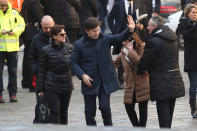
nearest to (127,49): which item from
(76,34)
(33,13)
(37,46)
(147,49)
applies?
(147,49)

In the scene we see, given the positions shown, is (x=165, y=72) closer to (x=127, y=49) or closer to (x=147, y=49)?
(x=147, y=49)

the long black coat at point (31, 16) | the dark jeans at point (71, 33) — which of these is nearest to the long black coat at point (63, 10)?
the dark jeans at point (71, 33)

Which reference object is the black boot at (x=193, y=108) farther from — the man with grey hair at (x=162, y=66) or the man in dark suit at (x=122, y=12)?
the man in dark suit at (x=122, y=12)

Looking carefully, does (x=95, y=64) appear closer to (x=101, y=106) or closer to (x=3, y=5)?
(x=101, y=106)

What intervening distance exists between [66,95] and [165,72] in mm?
1435

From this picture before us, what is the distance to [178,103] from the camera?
37.6ft

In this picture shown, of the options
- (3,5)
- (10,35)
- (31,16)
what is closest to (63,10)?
(31,16)

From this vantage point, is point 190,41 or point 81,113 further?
point 81,113

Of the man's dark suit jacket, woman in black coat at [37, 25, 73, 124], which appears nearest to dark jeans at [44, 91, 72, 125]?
woman in black coat at [37, 25, 73, 124]

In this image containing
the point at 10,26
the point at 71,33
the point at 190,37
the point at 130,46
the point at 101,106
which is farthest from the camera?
the point at 71,33

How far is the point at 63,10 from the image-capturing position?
1465 cm

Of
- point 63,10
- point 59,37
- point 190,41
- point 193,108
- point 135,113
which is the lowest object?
point 193,108

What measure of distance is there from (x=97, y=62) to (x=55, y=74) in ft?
2.11

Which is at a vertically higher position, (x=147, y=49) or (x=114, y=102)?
(x=147, y=49)
